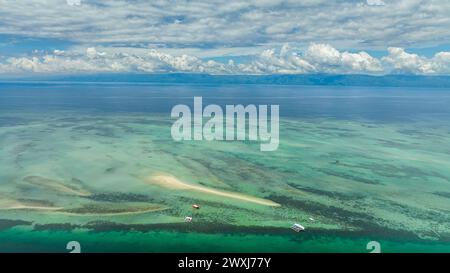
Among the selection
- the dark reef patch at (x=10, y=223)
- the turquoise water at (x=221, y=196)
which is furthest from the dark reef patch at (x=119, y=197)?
the dark reef patch at (x=10, y=223)

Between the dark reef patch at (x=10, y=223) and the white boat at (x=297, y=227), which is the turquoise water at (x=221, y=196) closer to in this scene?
the dark reef patch at (x=10, y=223)

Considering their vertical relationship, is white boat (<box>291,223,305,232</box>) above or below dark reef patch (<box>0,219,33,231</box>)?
below

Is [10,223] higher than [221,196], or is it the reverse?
[221,196]

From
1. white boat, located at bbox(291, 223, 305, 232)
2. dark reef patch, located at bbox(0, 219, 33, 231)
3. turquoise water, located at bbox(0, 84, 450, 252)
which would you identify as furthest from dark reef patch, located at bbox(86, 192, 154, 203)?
white boat, located at bbox(291, 223, 305, 232)

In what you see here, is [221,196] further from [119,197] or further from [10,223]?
[10,223]

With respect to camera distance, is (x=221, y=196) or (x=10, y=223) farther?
(x=221, y=196)

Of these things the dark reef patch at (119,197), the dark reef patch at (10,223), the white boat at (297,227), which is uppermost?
the dark reef patch at (119,197)

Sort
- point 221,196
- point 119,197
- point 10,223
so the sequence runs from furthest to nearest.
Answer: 1. point 221,196
2. point 119,197
3. point 10,223

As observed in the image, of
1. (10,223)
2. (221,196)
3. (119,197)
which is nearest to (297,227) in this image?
(221,196)

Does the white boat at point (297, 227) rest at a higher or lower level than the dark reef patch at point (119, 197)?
lower

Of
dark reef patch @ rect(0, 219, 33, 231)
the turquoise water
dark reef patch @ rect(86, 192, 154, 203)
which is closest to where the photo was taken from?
the turquoise water

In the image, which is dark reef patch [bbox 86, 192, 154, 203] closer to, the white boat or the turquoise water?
the turquoise water

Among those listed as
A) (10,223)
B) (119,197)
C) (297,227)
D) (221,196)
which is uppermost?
Result: (119,197)

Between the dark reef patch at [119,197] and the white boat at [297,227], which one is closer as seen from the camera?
the white boat at [297,227]
